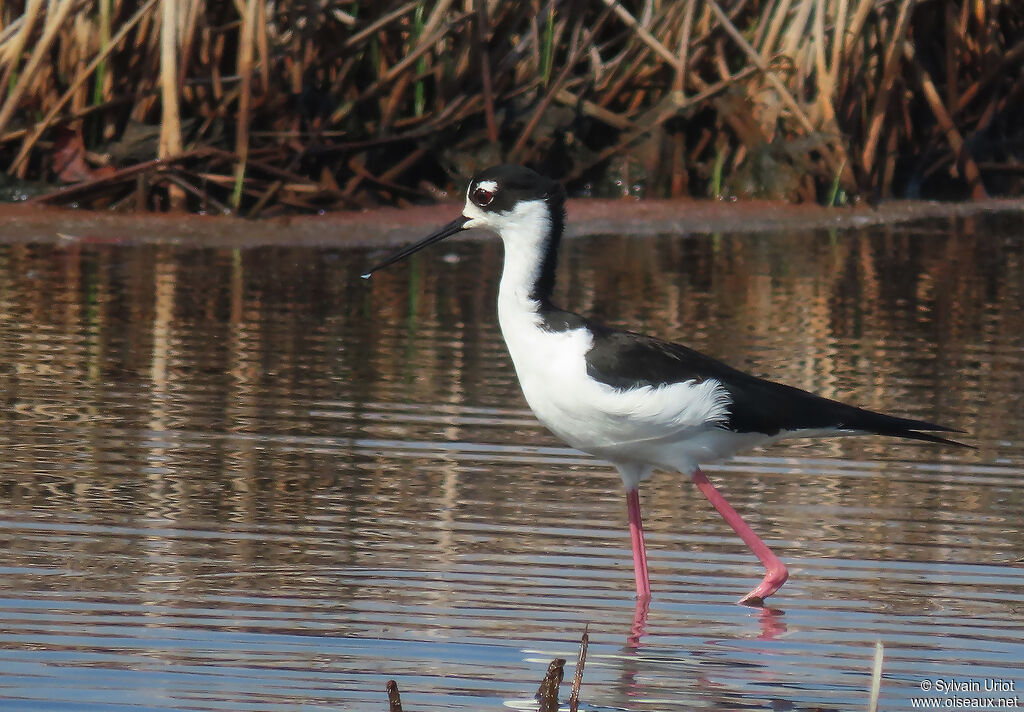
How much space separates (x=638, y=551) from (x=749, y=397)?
59cm

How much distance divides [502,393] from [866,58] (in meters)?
6.89

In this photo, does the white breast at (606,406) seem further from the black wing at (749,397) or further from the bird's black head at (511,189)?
the bird's black head at (511,189)

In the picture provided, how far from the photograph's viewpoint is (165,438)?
643cm

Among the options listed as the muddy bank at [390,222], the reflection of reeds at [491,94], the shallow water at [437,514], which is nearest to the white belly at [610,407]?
the shallow water at [437,514]

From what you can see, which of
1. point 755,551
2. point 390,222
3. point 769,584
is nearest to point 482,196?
point 755,551

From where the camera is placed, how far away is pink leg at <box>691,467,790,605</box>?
492 cm

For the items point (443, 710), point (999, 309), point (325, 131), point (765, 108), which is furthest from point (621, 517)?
point (765, 108)

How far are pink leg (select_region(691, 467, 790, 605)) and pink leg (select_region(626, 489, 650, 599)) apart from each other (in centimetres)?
23

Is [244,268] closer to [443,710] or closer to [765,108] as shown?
[765,108]

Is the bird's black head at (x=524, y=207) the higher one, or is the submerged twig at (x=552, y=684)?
the bird's black head at (x=524, y=207)

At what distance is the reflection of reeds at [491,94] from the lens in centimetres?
1193

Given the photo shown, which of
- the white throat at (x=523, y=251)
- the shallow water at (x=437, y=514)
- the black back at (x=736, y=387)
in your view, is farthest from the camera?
the white throat at (x=523, y=251)

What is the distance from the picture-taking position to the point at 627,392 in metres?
5.09

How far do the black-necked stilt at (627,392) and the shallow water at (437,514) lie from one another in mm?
278
